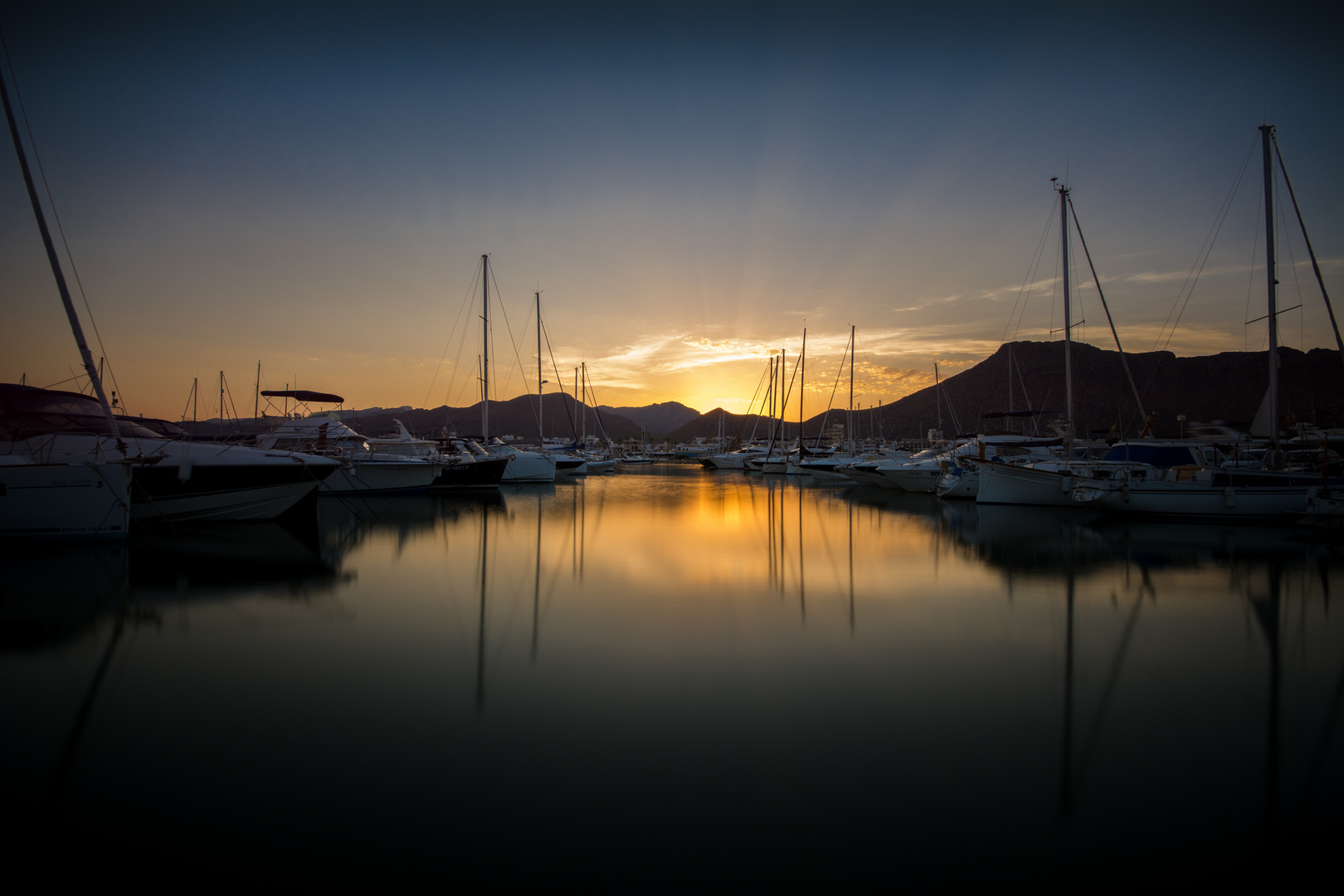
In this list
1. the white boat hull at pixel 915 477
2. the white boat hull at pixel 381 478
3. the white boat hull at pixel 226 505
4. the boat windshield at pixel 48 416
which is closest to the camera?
the boat windshield at pixel 48 416

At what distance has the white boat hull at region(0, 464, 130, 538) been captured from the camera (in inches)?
471

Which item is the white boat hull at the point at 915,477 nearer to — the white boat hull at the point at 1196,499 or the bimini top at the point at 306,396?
the white boat hull at the point at 1196,499

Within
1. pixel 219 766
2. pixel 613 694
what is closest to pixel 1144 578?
pixel 613 694

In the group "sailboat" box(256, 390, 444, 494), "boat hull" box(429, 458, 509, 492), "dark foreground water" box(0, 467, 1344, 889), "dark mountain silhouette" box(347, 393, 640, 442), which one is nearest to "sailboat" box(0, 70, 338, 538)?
"dark foreground water" box(0, 467, 1344, 889)

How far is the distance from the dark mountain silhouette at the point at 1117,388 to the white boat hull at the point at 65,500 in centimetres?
7141

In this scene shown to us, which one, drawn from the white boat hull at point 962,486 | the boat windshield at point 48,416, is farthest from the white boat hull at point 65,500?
the white boat hull at point 962,486

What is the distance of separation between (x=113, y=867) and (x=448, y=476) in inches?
1021

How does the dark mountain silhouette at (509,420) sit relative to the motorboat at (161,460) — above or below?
above

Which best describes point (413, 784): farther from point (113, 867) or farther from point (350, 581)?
point (350, 581)

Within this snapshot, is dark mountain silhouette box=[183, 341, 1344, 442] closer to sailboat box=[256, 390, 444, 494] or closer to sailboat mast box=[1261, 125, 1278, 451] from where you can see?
sailboat box=[256, 390, 444, 494]

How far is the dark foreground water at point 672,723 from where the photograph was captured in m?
3.35

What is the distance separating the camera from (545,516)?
66.4ft

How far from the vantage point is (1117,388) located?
329ft

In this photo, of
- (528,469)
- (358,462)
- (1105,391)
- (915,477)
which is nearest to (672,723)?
(358,462)
